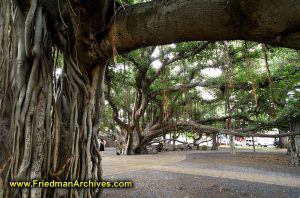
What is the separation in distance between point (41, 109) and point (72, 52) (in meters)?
0.70

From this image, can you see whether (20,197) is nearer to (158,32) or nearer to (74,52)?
(74,52)

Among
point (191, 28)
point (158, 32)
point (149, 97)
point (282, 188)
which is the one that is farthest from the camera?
point (149, 97)

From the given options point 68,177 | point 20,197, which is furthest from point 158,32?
point 20,197

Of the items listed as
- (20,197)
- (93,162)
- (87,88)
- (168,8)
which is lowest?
(20,197)

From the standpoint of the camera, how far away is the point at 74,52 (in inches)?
89.4

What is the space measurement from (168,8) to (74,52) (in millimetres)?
1188

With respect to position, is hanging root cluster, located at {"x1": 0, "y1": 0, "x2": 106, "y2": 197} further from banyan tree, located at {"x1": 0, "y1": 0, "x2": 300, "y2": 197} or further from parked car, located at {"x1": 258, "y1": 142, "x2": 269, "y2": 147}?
parked car, located at {"x1": 258, "y1": 142, "x2": 269, "y2": 147}

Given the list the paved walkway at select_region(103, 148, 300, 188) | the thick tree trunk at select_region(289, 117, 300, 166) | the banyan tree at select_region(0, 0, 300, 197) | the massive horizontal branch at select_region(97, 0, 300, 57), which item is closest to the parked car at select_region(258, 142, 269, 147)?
the thick tree trunk at select_region(289, 117, 300, 166)

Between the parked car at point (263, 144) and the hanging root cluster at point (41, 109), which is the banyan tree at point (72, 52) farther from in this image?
the parked car at point (263, 144)

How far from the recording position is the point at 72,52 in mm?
2277

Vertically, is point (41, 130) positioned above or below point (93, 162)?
above

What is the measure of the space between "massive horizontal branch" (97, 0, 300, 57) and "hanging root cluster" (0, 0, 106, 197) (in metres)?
0.63

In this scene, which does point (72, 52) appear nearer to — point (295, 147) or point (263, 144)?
point (295, 147)

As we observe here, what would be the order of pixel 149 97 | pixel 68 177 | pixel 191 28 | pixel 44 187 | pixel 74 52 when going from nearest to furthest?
pixel 191 28, pixel 44 187, pixel 68 177, pixel 74 52, pixel 149 97
